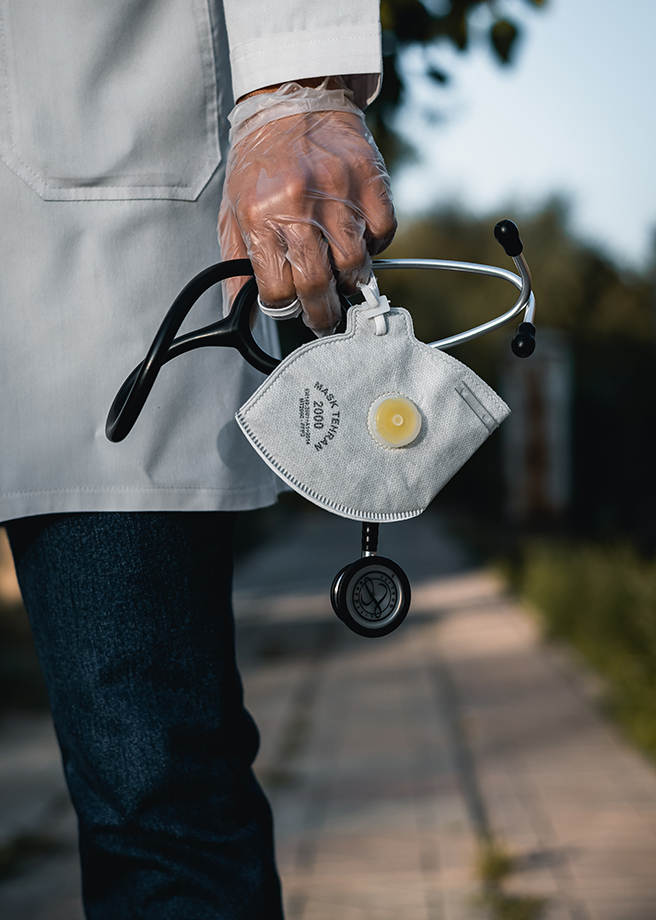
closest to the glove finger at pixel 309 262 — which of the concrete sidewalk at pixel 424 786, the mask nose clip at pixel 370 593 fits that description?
the mask nose clip at pixel 370 593

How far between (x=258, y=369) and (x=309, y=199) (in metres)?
0.17

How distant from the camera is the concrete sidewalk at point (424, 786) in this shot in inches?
98.8

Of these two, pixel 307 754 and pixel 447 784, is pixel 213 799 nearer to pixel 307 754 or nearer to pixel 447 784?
pixel 447 784

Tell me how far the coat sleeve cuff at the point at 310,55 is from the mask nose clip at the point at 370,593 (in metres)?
0.45

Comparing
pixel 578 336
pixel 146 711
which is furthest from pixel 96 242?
pixel 578 336

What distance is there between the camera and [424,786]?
3256 mm

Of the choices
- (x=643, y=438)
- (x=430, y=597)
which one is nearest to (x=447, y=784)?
(x=430, y=597)

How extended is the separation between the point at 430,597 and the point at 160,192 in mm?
6676

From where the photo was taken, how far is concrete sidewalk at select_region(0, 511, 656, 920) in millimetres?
2510

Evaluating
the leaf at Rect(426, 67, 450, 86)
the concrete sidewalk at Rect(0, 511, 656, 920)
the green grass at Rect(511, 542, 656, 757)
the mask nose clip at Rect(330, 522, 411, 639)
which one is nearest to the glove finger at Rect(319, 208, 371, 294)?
the mask nose clip at Rect(330, 522, 411, 639)

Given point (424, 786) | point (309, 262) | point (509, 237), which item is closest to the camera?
point (309, 262)

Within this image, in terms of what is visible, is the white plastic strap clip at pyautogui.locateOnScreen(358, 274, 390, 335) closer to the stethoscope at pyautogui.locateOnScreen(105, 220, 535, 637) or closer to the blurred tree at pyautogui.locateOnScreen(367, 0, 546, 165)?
the stethoscope at pyautogui.locateOnScreen(105, 220, 535, 637)

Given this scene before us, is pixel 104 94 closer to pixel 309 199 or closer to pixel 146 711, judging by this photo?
pixel 309 199

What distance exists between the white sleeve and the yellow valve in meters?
0.33
